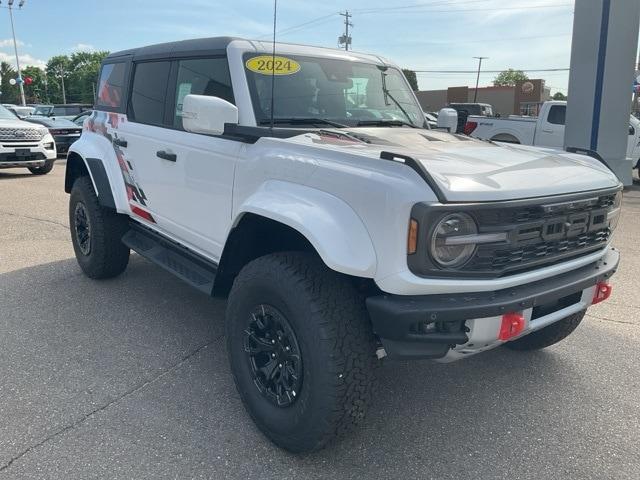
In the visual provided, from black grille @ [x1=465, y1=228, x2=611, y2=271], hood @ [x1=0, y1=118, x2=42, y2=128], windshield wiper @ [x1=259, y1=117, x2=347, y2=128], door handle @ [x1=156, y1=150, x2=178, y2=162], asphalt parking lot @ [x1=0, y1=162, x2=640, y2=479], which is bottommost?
asphalt parking lot @ [x1=0, y1=162, x2=640, y2=479]

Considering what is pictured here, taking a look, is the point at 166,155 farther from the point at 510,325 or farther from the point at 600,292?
the point at 600,292

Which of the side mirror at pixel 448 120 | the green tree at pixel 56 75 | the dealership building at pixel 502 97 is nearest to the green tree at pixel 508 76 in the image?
the dealership building at pixel 502 97

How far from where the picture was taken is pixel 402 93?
161 inches

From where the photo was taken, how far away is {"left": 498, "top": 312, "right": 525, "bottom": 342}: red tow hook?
229cm

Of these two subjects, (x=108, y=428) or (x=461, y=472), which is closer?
(x=461, y=472)

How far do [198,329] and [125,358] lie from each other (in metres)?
0.61

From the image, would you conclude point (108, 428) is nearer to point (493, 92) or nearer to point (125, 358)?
point (125, 358)

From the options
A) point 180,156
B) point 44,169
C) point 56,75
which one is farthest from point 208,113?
point 56,75

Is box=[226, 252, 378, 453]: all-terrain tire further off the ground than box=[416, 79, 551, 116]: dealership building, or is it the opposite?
box=[416, 79, 551, 116]: dealership building

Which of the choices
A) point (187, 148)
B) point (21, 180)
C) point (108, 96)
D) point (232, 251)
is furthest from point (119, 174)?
point (21, 180)

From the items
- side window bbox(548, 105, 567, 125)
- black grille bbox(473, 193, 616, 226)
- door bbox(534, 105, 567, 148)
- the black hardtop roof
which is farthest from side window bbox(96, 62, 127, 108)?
side window bbox(548, 105, 567, 125)

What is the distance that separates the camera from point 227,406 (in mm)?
3006

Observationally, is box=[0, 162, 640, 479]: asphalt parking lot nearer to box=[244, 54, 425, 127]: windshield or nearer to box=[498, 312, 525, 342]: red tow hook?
box=[498, 312, 525, 342]: red tow hook

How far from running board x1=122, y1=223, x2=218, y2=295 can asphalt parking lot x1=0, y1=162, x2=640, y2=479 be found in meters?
0.52
